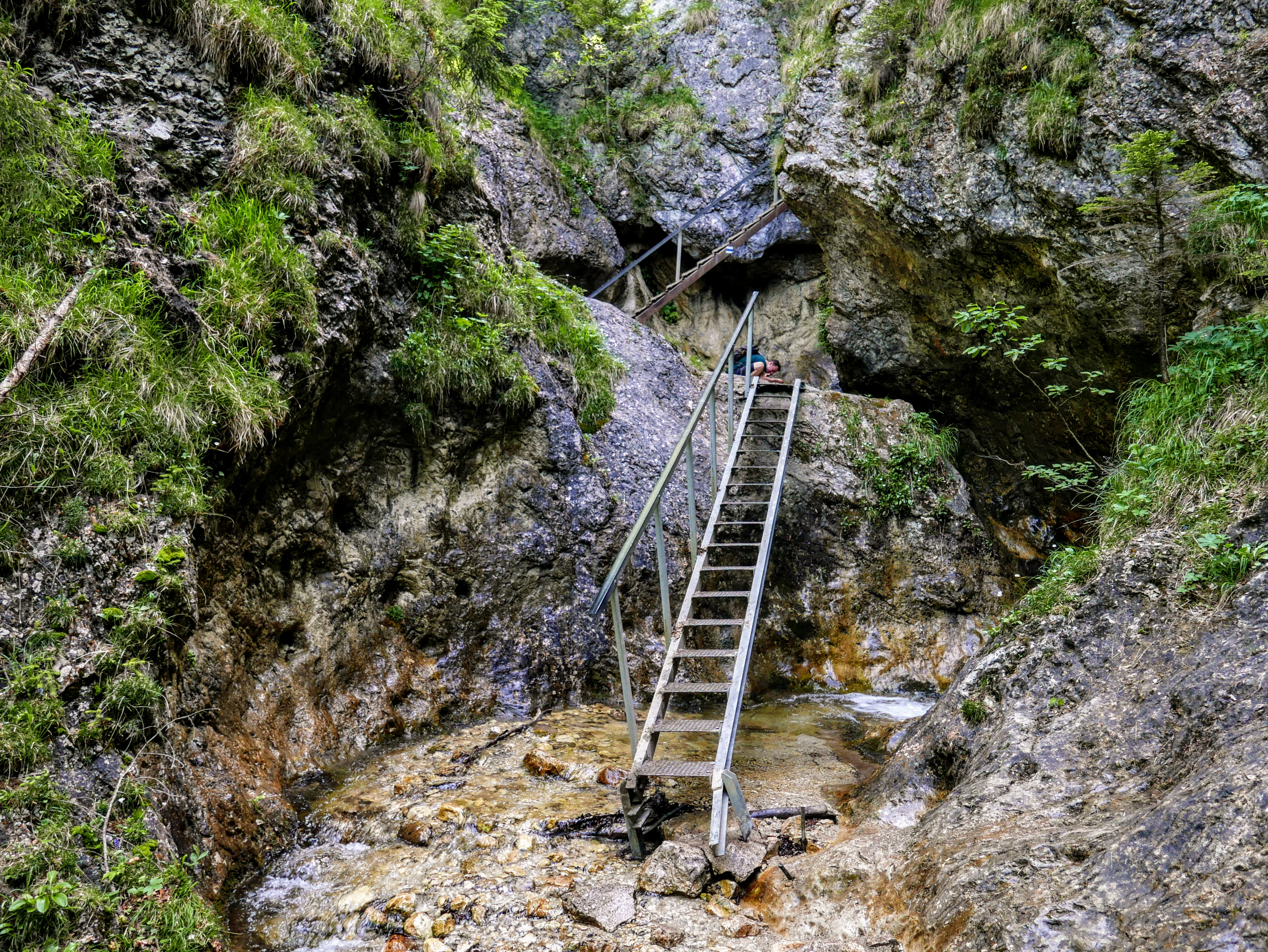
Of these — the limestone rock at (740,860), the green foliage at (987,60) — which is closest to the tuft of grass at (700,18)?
the green foliage at (987,60)

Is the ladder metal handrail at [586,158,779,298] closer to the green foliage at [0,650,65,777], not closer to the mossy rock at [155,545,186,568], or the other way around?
the mossy rock at [155,545,186,568]

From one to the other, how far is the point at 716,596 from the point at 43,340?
4.04 meters

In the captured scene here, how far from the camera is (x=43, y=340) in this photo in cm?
333

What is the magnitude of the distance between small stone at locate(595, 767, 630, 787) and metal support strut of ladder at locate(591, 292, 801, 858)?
269 millimetres

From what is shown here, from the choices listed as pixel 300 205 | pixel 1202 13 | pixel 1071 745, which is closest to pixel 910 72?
pixel 1202 13

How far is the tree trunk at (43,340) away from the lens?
10.4 feet

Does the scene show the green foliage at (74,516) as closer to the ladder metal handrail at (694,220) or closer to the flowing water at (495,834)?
the flowing water at (495,834)

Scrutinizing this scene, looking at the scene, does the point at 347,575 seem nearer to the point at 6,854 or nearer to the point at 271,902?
the point at 271,902

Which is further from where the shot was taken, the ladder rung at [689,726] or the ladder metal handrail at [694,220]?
the ladder metal handrail at [694,220]

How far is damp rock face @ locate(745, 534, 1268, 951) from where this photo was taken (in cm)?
208

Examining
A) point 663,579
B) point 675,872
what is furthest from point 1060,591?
point 675,872

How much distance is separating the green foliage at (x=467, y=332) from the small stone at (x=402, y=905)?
3422 mm

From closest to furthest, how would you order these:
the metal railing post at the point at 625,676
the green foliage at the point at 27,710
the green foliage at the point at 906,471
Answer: the green foliage at the point at 27,710 < the metal railing post at the point at 625,676 < the green foliage at the point at 906,471

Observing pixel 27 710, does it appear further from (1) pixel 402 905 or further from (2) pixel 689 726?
(2) pixel 689 726
